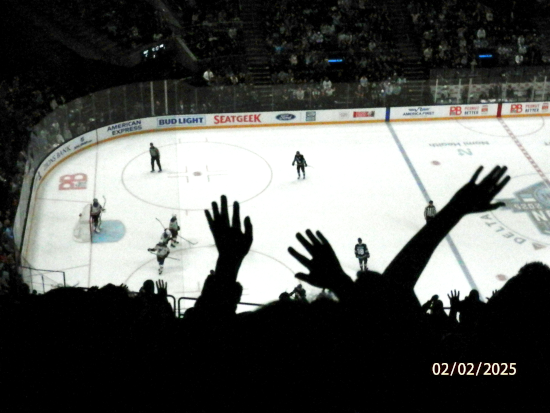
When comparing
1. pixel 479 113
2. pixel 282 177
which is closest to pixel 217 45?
pixel 282 177

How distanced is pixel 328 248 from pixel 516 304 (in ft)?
3.85

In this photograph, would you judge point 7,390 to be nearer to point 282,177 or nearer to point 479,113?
point 282,177

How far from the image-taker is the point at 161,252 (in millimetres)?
16062

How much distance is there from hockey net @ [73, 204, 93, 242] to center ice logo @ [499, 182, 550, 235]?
33.1ft

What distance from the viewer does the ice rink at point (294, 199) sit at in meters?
16.6

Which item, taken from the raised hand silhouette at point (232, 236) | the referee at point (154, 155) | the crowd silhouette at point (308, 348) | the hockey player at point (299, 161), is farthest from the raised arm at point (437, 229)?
the referee at point (154, 155)

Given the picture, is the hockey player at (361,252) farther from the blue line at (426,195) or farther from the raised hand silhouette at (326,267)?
the raised hand silhouette at (326,267)

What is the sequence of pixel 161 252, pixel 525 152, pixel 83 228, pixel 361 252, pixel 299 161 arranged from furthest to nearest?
pixel 525 152 → pixel 299 161 → pixel 83 228 → pixel 361 252 → pixel 161 252

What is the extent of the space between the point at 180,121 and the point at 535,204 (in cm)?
1087

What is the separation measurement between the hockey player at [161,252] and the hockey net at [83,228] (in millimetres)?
2144

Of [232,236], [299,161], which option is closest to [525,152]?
[299,161]

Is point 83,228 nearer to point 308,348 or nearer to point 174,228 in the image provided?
point 174,228
